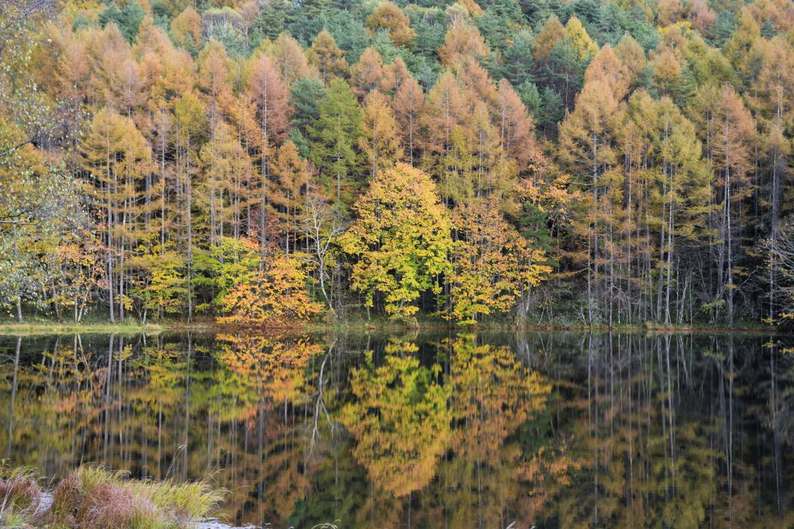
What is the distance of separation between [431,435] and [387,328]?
27.9 meters

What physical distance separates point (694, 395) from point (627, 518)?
10031 mm

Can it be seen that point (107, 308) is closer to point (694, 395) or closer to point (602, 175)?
point (602, 175)

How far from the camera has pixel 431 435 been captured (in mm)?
13531

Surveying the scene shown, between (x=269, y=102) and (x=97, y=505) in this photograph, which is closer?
(x=97, y=505)

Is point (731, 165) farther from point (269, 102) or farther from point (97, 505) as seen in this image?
point (97, 505)

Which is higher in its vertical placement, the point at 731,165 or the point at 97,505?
the point at 731,165

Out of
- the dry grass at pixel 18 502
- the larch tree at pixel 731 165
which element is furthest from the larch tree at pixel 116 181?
the dry grass at pixel 18 502

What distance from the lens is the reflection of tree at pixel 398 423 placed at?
36.6 feet

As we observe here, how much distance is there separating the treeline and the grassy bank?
3182 centimetres

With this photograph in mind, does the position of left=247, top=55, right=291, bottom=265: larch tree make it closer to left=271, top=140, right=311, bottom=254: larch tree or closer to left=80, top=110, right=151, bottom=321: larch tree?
left=271, top=140, right=311, bottom=254: larch tree

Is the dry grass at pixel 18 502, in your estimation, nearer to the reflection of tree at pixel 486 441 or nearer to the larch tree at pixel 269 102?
the reflection of tree at pixel 486 441

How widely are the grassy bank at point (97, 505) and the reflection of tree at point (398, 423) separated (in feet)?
9.88

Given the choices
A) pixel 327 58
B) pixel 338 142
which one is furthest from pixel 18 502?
pixel 327 58

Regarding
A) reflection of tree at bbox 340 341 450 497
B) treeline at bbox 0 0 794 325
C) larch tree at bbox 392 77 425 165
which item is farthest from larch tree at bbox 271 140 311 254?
reflection of tree at bbox 340 341 450 497
